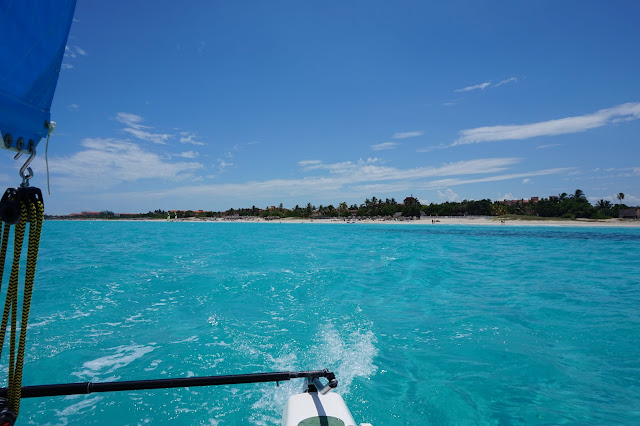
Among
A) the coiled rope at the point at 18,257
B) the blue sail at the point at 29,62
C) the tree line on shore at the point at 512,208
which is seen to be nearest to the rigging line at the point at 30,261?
the coiled rope at the point at 18,257

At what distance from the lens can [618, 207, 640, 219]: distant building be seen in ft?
405

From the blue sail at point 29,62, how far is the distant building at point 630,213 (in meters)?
171

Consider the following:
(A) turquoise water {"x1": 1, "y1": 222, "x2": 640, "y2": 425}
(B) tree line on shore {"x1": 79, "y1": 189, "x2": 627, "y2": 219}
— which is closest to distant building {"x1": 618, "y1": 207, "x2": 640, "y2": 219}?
(B) tree line on shore {"x1": 79, "y1": 189, "x2": 627, "y2": 219}

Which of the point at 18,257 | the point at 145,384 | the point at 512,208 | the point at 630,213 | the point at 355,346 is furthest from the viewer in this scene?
the point at 512,208

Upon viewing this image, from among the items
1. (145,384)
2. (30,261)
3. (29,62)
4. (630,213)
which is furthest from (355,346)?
(630,213)

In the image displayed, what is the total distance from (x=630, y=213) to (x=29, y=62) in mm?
172763

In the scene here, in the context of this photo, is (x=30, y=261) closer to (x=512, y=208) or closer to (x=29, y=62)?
(x=29, y=62)

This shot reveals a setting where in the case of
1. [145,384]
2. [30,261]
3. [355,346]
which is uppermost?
[30,261]

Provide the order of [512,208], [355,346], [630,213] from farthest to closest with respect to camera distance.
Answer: [512,208]
[630,213]
[355,346]

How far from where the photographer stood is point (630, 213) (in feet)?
412

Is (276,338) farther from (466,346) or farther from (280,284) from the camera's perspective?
(280,284)

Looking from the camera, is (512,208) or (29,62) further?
(512,208)

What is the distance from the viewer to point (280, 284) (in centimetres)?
1683

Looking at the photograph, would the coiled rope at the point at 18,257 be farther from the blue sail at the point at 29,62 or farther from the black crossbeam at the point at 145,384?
the black crossbeam at the point at 145,384
